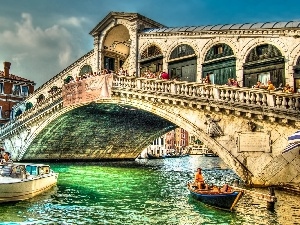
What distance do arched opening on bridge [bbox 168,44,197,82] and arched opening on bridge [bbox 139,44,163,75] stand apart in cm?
108

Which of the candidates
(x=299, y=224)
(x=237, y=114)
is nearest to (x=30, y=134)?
(x=237, y=114)

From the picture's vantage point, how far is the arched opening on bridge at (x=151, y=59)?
950 inches

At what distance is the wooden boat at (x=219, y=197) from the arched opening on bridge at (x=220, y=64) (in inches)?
358

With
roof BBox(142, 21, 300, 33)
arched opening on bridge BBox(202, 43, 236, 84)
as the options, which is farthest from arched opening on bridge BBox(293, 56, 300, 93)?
arched opening on bridge BBox(202, 43, 236, 84)

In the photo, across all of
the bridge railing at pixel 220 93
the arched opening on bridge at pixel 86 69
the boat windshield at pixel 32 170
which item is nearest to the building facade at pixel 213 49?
the arched opening on bridge at pixel 86 69

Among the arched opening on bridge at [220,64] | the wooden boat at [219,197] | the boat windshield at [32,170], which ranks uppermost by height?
the arched opening on bridge at [220,64]

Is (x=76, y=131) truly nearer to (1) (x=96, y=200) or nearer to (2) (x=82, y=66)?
(2) (x=82, y=66)

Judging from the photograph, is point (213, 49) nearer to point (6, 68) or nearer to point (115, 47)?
point (115, 47)

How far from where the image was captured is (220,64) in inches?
811

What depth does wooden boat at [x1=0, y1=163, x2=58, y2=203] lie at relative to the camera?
12.5 m

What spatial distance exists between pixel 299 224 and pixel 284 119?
5.36 m

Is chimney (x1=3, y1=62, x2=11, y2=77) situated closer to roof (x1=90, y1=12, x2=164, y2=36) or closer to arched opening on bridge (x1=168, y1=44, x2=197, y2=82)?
roof (x1=90, y1=12, x2=164, y2=36)

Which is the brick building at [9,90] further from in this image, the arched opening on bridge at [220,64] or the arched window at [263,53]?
the arched window at [263,53]

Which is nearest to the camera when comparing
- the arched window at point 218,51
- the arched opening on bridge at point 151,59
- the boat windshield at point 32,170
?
the boat windshield at point 32,170
